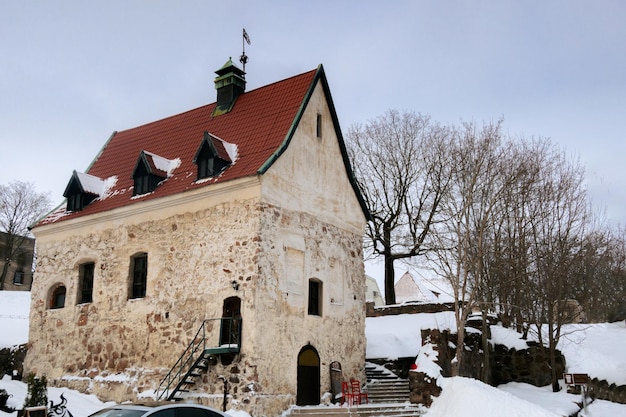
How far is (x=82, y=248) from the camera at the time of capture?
22.7 metres

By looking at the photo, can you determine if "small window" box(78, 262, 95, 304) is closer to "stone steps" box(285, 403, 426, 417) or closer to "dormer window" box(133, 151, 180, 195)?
"dormer window" box(133, 151, 180, 195)

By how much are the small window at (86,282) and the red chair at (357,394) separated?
377 inches

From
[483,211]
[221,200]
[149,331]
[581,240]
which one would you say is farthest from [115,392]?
[581,240]

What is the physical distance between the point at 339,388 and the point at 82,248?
10.3 meters

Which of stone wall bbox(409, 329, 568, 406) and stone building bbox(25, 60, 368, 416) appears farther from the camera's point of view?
stone wall bbox(409, 329, 568, 406)

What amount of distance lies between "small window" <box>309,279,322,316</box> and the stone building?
0.17 feet

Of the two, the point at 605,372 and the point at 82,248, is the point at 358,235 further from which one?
the point at 605,372

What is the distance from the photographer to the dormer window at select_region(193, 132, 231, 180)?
19969 millimetres

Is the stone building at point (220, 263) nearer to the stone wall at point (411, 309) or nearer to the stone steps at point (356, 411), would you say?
the stone steps at point (356, 411)

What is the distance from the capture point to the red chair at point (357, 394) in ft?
65.2

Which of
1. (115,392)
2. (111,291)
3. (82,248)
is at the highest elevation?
(82,248)

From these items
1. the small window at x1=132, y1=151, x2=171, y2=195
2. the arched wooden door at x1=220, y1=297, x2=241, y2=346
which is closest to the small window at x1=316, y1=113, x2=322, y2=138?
the small window at x1=132, y1=151, x2=171, y2=195

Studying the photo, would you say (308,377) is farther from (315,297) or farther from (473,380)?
(473,380)

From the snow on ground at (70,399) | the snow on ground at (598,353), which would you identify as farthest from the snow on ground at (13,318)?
the snow on ground at (598,353)
